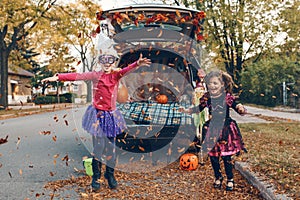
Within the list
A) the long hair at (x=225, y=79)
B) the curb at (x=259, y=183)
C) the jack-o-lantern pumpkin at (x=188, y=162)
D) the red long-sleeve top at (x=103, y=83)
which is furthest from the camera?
the jack-o-lantern pumpkin at (x=188, y=162)

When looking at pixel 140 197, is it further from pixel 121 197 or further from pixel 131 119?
pixel 131 119

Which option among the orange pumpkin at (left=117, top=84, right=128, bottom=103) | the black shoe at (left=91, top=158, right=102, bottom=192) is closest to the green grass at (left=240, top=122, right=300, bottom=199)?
the black shoe at (left=91, top=158, right=102, bottom=192)

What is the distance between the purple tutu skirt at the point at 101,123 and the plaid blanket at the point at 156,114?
1.49 m

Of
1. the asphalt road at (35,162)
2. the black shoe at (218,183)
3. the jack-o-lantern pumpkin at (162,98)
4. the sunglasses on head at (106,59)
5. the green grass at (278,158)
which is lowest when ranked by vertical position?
the asphalt road at (35,162)

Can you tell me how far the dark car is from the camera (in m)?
6.34

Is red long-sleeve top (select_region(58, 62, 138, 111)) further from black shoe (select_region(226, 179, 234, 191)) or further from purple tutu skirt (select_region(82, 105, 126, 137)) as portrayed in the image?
black shoe (select_region(226, 179, 234, 191))

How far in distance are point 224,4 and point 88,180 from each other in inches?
551

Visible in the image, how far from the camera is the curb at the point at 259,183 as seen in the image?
12.7ft

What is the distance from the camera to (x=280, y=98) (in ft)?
77.6

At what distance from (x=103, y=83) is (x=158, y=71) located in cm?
279

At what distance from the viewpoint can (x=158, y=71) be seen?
7590mm

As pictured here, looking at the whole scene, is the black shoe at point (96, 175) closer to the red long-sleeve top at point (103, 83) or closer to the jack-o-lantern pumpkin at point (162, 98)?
the red long-sleeve top at point (103, 83)

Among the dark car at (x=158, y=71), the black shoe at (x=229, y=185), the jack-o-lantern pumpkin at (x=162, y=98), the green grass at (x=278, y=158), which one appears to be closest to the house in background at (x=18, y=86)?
the dark car at (x=158, y=71)

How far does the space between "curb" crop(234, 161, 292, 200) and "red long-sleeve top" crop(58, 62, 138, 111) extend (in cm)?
208
